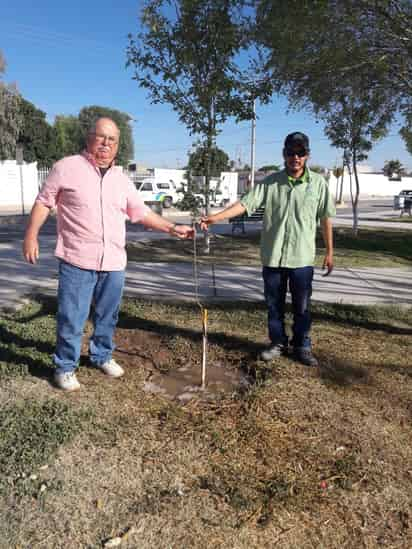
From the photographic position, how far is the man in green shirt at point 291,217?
345 cm

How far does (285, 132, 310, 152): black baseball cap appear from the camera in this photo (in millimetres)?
3340

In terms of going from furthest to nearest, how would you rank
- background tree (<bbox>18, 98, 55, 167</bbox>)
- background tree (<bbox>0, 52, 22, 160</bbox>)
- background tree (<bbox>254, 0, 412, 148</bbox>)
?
background tree (<bbox>18, 98, 55, 167</bbox>), background tree (<bbox>0, 52, 22, 160</bbox>), background tree (<bbox>254, 0, 412, 148</bbox>)

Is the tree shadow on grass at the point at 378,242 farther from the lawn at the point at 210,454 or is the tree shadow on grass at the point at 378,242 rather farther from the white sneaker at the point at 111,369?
the white sneaker at the point at 111,369

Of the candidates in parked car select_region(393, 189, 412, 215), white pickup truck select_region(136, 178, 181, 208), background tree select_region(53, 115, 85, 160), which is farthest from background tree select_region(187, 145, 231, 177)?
background tree select_region(53, 115, 85, 160)

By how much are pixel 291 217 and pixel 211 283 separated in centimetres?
322

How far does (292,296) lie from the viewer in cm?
372

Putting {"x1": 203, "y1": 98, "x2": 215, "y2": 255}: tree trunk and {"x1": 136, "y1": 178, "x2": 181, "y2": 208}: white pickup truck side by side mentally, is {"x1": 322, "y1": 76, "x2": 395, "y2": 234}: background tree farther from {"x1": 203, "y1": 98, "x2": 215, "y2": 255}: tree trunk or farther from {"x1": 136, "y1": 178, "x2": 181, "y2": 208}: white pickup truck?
{"x1": 136, "y1": 178, "x2": 181, "y2": 208}: white pickup truck

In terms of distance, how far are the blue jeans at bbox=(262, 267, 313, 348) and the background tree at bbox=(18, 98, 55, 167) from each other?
131 ft

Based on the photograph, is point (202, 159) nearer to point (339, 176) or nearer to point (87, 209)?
point (87, 209)

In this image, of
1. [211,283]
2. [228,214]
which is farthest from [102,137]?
[211,283]

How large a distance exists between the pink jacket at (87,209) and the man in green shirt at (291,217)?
755mm

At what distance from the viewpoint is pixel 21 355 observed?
370 cm

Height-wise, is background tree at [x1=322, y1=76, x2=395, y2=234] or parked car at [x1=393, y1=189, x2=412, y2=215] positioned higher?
background tree at [x1=322, y1=76, x2=395, y2=234]

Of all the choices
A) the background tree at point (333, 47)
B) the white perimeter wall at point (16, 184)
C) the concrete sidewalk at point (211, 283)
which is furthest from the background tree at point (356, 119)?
the white perimeter wall at point (16, 184)
